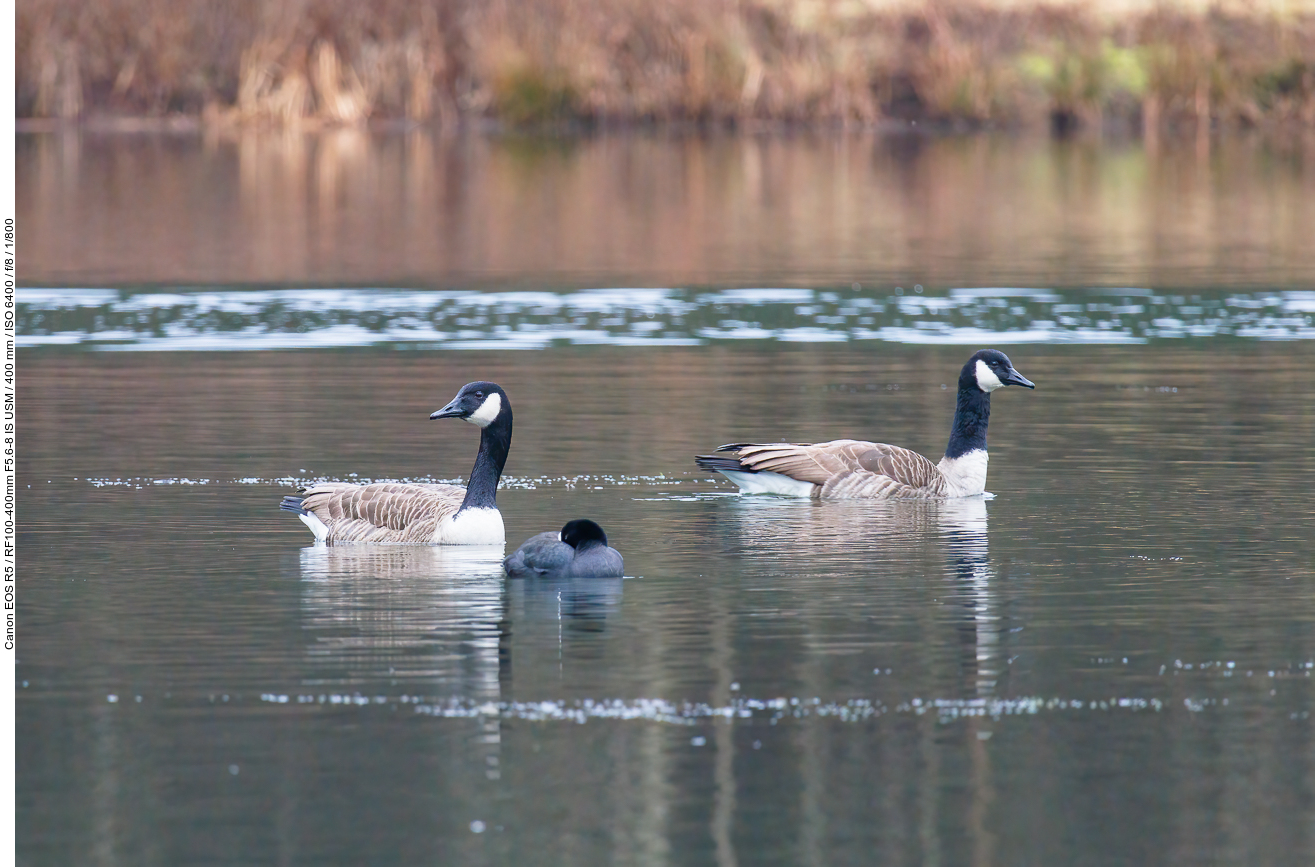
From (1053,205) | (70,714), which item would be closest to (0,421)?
(70,714)

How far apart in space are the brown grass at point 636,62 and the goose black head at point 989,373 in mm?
28957

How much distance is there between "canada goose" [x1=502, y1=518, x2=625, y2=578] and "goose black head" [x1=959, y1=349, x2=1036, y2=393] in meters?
3.84

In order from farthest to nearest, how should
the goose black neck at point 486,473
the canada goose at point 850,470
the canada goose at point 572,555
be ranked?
the canada goose at point 850,470, the goose black neck at point 486,473, the canada goose at point 572,555

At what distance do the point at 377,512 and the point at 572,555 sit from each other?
136 cm

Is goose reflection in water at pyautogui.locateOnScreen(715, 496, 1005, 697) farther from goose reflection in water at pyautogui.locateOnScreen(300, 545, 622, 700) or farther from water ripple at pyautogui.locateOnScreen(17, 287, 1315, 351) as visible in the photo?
water ripple at pyautogui.locateOnScreen(17, 287, 1315, 351)

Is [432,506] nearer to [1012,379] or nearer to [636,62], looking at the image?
[1012,379]

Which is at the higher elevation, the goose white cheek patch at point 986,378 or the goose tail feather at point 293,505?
the goose white cheek patch at point 986,378

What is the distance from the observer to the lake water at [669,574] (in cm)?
696

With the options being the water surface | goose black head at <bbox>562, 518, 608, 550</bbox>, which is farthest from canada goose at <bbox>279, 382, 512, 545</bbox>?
goose black head at <bbox>562, 518, 608, 550</bbox>

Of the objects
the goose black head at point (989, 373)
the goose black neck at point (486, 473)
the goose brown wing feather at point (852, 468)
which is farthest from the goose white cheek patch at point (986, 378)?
the goose black neck at point (486, 473)

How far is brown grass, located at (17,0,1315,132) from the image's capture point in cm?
4228

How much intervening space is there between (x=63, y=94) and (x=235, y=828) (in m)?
38.4

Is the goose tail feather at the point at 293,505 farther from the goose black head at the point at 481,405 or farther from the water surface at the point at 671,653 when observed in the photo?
the goose black head at the point at 481,405

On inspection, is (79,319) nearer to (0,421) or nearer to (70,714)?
(0,421)
